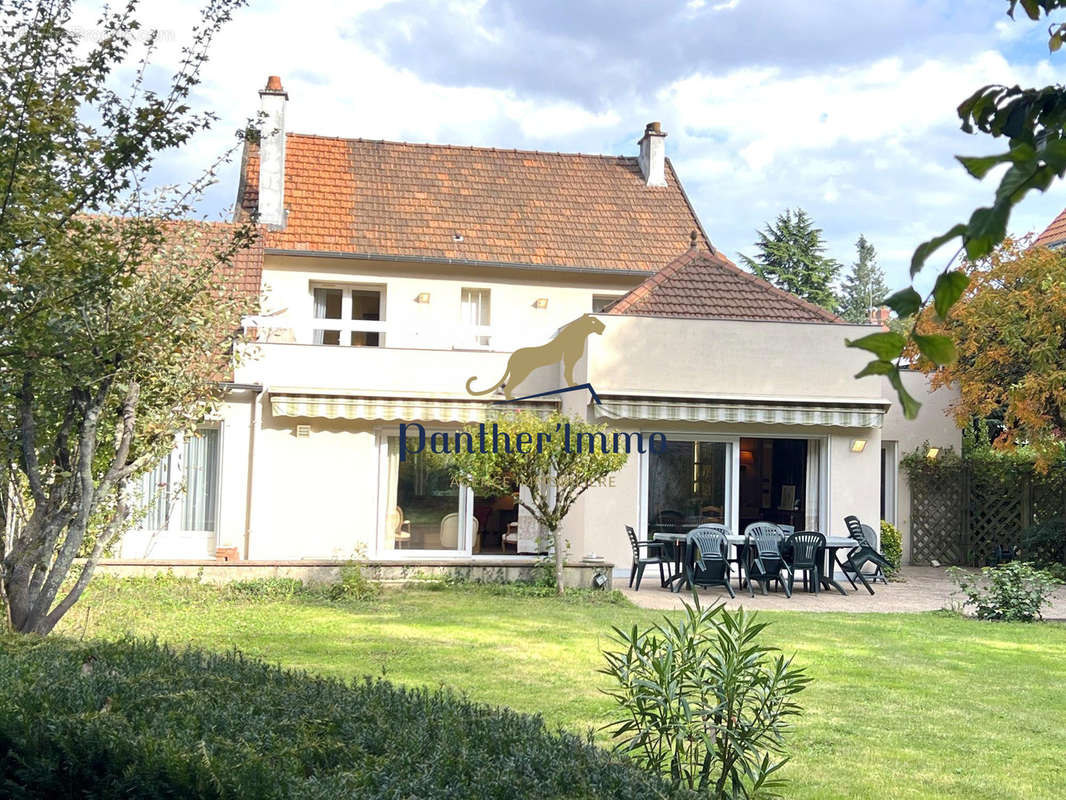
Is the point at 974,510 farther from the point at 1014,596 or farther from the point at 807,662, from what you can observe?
the point at 807,662

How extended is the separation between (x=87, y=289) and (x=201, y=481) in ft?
48.8

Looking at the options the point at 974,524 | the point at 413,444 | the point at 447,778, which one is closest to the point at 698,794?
the point at 447,778

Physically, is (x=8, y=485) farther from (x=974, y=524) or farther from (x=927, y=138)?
(x=974, y=524)

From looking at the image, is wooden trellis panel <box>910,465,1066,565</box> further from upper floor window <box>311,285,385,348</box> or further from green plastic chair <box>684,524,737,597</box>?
upper floor window <box>311,285,385,348</box>

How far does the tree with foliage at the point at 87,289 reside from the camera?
6676mm

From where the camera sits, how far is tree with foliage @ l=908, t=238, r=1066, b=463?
2181 centimetres

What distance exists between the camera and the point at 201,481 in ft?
69.4

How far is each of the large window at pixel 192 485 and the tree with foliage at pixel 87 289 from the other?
8.63 m

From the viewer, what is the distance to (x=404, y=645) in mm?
12625

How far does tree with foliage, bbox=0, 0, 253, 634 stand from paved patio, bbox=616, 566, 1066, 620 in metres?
8.73

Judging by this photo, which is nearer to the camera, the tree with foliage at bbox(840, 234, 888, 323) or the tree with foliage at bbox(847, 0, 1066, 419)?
the tree with foliage at bbox(847, 0, 1066, 419)

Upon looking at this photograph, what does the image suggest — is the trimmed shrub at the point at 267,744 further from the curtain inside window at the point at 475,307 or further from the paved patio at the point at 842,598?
the curtain inside window at the point at 475,307

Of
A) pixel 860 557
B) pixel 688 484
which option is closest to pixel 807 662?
pixel 860 557

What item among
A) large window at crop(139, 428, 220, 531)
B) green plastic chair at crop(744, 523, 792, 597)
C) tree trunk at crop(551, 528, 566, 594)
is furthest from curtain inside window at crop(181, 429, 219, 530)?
green plastic chair at crop(744, 523, 792, 597)
